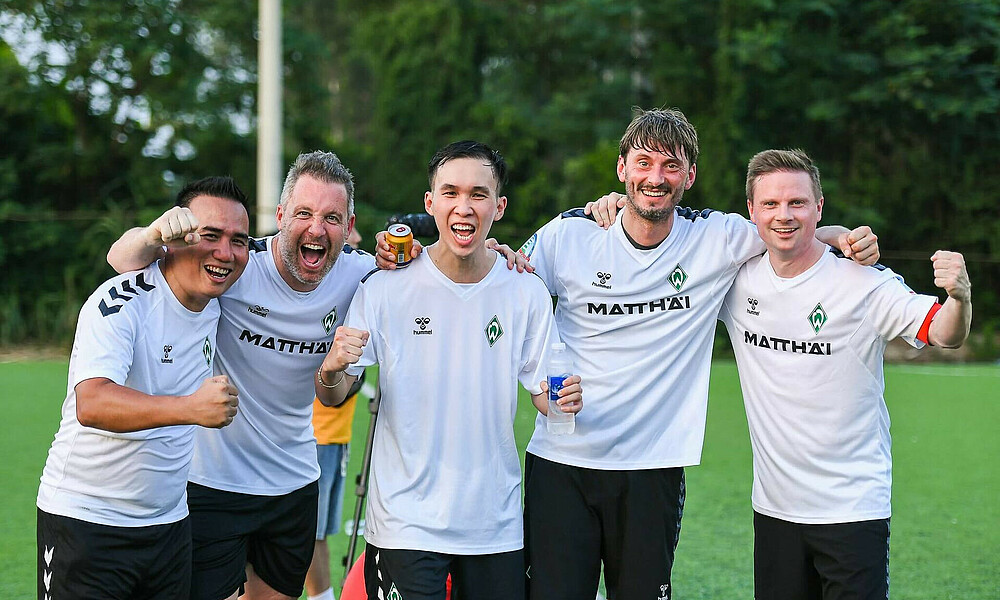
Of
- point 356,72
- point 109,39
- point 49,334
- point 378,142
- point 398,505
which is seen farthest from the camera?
point 356,72

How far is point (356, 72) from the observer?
108 feet

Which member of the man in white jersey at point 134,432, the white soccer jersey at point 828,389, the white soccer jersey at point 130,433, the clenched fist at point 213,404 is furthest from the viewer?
the white soccer jersey at point 828,389

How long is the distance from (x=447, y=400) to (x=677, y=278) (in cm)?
124

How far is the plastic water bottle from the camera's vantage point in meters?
3.78

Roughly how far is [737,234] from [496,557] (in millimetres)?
1840

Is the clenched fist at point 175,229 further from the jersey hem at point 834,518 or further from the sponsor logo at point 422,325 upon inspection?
the jersey hem at point 834,518

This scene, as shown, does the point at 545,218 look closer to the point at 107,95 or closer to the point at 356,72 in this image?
the point at 107,95

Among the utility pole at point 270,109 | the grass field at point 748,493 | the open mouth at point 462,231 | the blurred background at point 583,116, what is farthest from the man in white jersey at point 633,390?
the blurred background at point 583,116

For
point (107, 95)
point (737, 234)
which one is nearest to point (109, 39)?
point (107, 95)

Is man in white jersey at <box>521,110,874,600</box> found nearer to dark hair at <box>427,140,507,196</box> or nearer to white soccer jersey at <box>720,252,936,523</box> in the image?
white soccer jersey at <box>720,252,936,523</box>

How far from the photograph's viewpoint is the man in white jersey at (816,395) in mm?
4062

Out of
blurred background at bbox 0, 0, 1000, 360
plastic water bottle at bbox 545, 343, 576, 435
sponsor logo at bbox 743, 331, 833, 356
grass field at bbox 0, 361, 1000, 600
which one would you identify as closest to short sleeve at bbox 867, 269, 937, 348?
sponsor logo at bbox 743, 331, 833, 356

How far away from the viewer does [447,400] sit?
379 centimetres

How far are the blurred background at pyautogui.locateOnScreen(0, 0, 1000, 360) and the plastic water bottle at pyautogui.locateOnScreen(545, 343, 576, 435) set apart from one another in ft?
49.7
